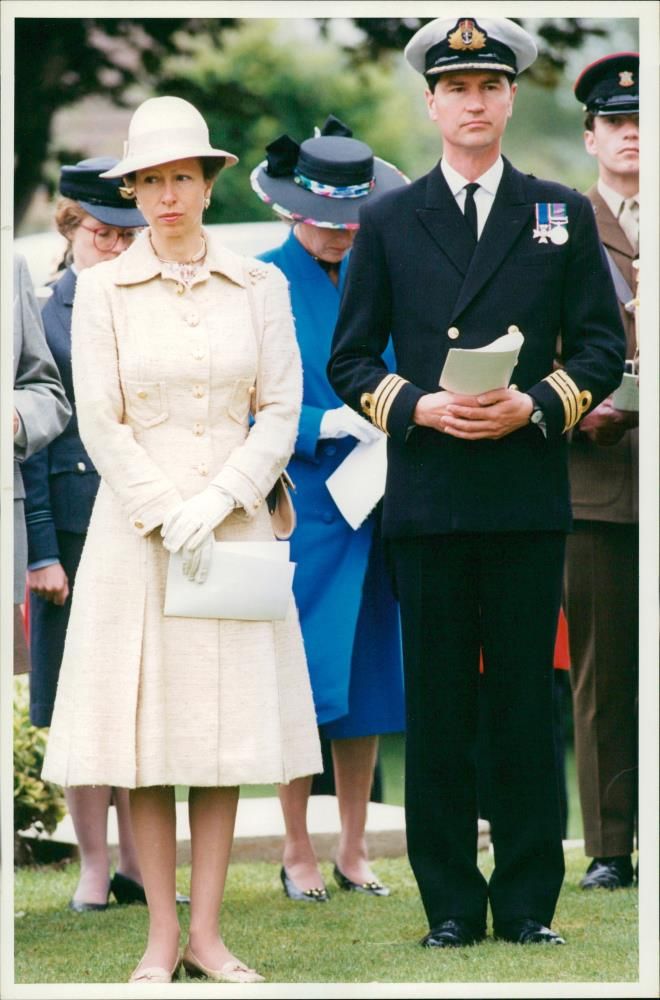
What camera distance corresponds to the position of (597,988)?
4949mm

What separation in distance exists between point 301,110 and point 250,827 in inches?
333

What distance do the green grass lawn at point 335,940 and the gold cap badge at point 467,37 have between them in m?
2.26

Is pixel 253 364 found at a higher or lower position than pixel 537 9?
lower

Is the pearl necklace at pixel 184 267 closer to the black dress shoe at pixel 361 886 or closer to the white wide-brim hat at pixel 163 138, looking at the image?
the white wide-brim hat at pixel 163 138

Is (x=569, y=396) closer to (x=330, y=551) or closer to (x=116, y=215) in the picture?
(x=330, y=551)

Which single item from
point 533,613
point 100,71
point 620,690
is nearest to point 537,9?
point 533,613

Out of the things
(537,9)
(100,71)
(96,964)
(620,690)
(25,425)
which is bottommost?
(96,964)

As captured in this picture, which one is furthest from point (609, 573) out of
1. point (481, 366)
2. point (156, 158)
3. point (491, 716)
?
point (156, 158)

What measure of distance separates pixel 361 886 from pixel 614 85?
2574 mm

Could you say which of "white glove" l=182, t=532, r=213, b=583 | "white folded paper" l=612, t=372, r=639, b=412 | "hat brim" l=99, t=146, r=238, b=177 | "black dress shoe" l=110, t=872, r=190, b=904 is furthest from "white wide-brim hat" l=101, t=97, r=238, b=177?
"black dress shoe" l=110, t=872, r=190, b=904

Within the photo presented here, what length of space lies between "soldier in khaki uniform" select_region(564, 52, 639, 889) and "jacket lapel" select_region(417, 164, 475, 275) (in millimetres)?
1092

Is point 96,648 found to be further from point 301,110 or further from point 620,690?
point 301,110

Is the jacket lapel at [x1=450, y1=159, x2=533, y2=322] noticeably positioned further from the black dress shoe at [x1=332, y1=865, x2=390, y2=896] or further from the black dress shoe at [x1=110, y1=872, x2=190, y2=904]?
the black dress shoe at [x1=110, y1=872, x2=190, y2=904]

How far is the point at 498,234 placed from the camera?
5.61 meters
